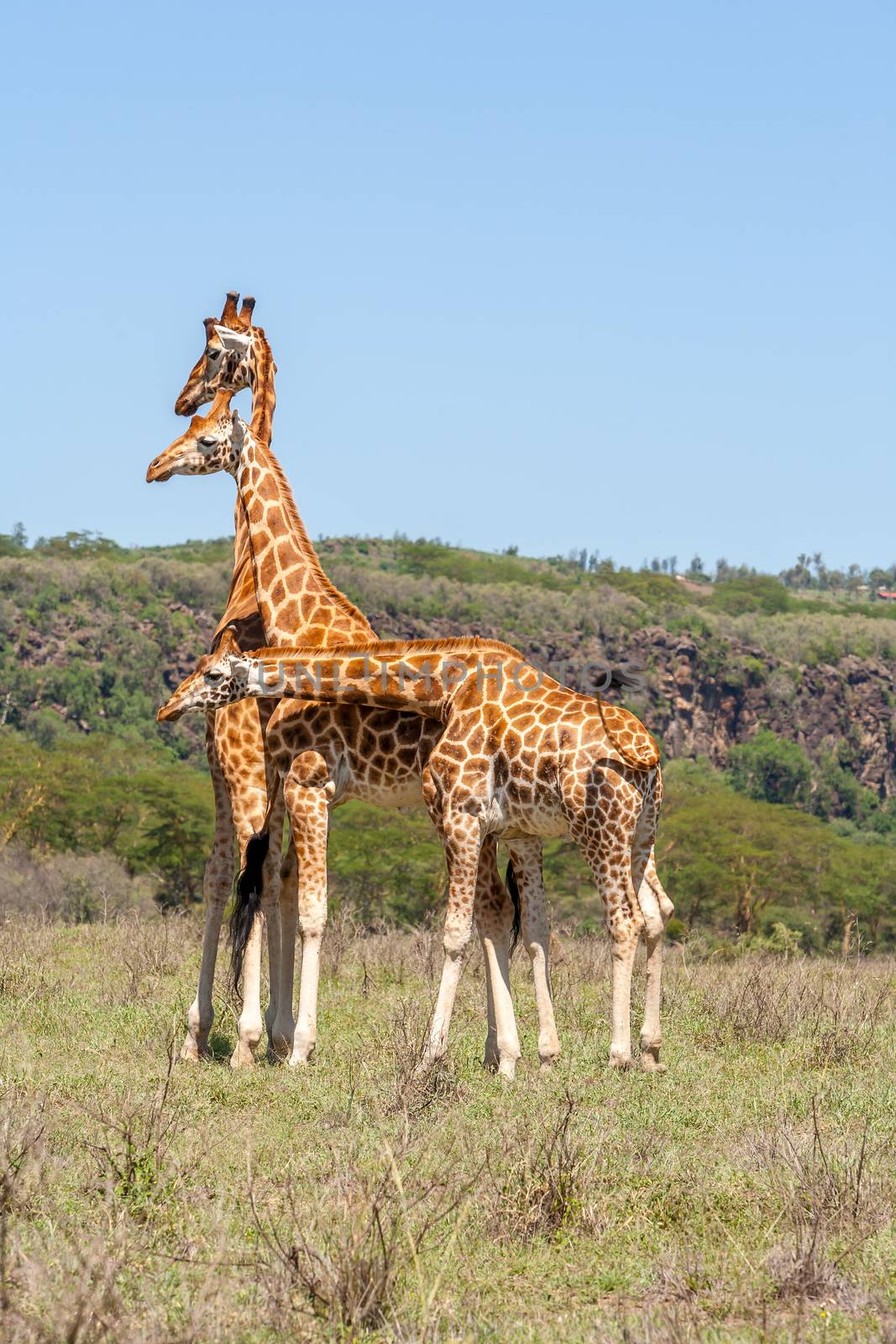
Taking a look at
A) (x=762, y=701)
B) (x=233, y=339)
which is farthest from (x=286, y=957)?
(x=762, y=701)

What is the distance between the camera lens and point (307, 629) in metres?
9.34

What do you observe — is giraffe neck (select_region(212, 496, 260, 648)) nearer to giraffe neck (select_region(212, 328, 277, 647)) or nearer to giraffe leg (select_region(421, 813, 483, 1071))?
giraffe neck (select_region(212, 328, 277, 647))

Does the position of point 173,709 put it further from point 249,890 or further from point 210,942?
point 210,942

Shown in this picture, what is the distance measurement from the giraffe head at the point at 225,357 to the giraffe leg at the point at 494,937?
355cm

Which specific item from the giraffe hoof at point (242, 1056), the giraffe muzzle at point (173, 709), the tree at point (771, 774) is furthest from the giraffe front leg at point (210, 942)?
the tree at point (771, 774)

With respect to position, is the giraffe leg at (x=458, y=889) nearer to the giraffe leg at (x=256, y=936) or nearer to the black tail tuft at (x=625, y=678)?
the black tail tuft at (x=625, y=678)

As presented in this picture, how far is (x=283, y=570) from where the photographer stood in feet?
31.7

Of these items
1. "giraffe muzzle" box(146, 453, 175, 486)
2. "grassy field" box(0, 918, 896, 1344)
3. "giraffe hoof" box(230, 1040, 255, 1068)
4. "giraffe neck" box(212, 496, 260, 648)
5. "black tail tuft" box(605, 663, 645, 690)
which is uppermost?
"giraffe muzzle" box(146, 453, 175, 486)

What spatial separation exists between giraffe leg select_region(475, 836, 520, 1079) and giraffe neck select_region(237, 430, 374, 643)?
1.64m

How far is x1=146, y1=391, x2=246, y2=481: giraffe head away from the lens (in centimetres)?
975

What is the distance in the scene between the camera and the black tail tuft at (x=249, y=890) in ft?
28.5

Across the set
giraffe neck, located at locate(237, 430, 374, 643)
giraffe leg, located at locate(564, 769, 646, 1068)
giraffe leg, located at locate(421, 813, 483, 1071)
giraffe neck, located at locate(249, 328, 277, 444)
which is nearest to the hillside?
giraffe leg, located at locate(564, 769, 646, 1068)

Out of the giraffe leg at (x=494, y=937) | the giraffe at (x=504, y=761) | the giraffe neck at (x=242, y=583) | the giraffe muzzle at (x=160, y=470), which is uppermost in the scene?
the giraffe muzzle at (x=160, y=470)

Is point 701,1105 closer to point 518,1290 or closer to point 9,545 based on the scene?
point 518,1290
